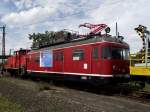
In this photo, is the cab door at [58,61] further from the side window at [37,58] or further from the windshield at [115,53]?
the windshield at [115,53]

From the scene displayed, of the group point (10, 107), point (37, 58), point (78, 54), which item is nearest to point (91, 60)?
point (78, 54)

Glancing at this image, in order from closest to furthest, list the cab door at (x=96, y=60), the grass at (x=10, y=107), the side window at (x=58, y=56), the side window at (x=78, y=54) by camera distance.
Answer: the grass at (x=10, y=107) < the cab door at (x=96, y=60) < the side window at (x=78, y=54) < the side window at (x=58, y=56)

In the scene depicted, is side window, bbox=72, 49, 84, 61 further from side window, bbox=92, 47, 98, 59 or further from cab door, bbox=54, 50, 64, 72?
cab door, bbox=54, 50, 64, 72

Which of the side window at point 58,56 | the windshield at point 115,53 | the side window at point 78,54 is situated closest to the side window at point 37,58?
the side window at point 58,56

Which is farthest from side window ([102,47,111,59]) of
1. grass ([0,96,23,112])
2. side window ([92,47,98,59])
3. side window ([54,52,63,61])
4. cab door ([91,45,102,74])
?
grass ([0,96,23,112])

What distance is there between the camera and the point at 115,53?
18.6m

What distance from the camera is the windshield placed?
1816 cm

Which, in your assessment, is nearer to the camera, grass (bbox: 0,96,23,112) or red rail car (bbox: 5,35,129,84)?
grass (bbox: 0,96,23,112)

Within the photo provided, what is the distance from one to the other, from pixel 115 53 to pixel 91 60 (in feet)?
4.64

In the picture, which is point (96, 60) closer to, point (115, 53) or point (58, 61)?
point (115, 53)

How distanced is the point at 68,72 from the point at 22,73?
40.1 ft

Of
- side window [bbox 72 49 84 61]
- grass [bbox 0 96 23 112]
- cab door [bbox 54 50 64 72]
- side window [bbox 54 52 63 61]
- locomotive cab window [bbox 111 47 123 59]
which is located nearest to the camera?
grass [bbox 0 96 23 112]

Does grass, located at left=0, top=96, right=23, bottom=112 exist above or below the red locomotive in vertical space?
below

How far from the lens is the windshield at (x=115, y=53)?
18.2 m
